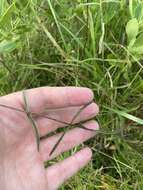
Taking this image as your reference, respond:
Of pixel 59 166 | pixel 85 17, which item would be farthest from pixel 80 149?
pixel 85 17

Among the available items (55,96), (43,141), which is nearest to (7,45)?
(55,96)

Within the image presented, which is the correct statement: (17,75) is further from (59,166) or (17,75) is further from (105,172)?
(105,172)

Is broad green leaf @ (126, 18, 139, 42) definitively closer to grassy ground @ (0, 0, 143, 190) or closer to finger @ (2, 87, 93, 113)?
grassy ground @ (0, 0, 143, 190)

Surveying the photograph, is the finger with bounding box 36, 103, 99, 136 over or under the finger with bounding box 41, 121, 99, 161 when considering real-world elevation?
over

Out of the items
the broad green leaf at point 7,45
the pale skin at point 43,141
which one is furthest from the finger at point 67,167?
the broad green leaf at point 7,45

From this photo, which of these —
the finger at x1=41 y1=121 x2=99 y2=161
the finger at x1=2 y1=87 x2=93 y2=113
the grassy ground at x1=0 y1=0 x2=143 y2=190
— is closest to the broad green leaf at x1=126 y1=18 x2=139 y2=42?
the grassy ground at x1=0 y1=0 x2=143 y2=190

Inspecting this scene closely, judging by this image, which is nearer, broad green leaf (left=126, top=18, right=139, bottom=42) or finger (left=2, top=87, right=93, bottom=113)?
broad green leaf (left=126, top=18, right=139, bottom=42)

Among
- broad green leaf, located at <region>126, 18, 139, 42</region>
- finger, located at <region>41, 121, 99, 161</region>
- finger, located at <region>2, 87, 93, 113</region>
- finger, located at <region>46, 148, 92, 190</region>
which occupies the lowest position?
finger, located at <region>46, 148, 92, 190</region>
